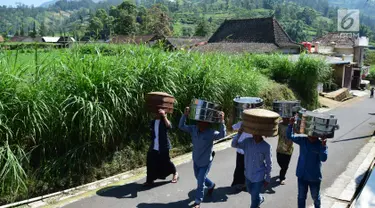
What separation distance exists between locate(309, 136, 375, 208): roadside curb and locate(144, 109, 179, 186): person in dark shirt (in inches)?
110

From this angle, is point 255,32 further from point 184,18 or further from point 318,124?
point 184,18

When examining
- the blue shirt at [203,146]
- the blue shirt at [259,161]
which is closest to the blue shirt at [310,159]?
the blue shirt at [259,161]

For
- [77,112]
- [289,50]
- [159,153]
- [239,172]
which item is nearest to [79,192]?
[77,112]

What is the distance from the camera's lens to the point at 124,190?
5832mm

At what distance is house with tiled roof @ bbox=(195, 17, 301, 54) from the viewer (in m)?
26.1

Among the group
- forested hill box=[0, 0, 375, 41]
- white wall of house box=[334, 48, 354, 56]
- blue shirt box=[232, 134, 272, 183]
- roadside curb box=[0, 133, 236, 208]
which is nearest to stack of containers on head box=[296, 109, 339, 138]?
blue shirt box=[232, 134, 272, 183]

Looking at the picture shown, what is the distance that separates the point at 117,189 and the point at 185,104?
323 centimetres

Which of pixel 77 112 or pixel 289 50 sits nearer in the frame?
pixel 77 112

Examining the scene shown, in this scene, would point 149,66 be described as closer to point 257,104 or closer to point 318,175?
point 257,104

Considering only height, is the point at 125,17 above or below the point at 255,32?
above

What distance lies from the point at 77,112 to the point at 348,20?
42009mm

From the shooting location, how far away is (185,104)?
27.8 ft

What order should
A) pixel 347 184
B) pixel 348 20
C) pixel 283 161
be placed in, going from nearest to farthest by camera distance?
pixel 283 161, pixel 347 184, pixel 348 20

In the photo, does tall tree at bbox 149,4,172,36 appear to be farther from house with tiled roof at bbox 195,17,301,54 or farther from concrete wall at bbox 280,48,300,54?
concrete wall at bbox 280,48,300,54
